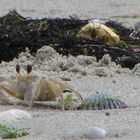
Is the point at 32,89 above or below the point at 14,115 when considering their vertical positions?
above

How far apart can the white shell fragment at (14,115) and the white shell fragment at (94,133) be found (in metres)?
0.69

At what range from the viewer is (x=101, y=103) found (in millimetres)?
5504

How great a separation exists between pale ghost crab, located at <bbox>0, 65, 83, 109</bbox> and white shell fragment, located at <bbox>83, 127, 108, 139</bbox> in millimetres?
1078

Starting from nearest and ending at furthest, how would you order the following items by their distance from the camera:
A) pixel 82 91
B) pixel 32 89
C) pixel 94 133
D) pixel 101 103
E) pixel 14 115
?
1. pixel 94 133
2. pixel 14 115
3. pixel 101 103
4. pixel 32 89
5. pixel 82 91

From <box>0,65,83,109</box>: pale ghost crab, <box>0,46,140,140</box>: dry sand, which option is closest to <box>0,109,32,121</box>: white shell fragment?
<box>0,46,140,140</box>: dry sand

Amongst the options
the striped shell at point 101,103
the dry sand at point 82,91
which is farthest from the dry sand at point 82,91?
the striped shell at point 101,103

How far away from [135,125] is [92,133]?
1.48 ft

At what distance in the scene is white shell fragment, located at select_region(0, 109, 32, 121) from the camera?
504 cm

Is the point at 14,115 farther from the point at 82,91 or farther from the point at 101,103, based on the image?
the point at 82,91

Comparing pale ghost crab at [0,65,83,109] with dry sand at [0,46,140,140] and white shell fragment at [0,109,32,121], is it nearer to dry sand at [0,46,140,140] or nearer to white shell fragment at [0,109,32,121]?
dry sand at [0,46,140,140]

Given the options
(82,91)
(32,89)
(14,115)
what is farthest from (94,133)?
(82,91)

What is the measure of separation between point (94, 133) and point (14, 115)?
79cm

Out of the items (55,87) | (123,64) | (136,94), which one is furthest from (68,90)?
(123,64)

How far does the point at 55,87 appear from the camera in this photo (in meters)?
5.61
